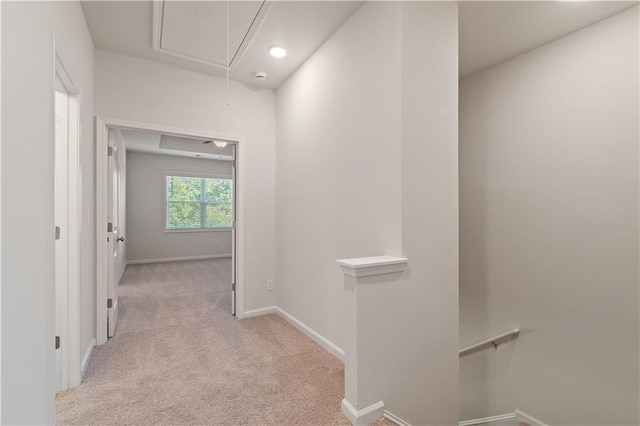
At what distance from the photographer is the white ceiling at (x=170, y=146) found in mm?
5469

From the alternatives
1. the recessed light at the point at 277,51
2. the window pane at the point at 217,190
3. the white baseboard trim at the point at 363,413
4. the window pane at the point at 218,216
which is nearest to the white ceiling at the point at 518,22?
the recessed light at the point at 277,51

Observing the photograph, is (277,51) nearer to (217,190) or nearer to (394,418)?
(394,418)

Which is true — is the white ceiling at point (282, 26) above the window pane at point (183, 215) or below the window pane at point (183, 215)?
above

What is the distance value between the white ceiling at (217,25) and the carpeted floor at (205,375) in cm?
269

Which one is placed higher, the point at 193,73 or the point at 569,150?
the point at 193,73

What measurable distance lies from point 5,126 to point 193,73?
2.43 metres

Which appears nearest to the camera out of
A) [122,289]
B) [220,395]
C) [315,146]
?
[220,395]

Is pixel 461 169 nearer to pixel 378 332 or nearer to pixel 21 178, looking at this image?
pixel 378 332

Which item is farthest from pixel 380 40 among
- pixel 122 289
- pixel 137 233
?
pixel 137 233

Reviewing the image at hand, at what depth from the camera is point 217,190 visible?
774cm

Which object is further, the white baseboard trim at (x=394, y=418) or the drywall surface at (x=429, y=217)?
the drywall surface at (x=429, y=217)

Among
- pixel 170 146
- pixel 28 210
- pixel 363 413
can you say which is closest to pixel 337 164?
pixel 363 413

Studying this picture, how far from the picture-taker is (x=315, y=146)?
2.75 meters

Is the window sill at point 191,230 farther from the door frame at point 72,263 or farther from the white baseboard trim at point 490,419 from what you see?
the white baseboard trim at point 490,419
